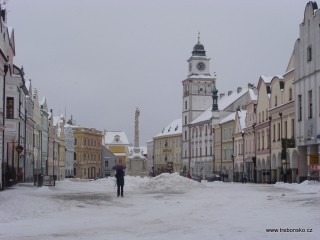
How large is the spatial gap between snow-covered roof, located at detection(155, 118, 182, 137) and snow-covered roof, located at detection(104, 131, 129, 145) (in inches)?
522

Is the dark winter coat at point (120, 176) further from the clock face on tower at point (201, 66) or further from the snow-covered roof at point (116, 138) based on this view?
the snow-covered roof at point (116, 138)

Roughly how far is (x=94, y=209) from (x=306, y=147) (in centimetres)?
2853

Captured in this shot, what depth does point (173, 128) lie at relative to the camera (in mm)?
142875

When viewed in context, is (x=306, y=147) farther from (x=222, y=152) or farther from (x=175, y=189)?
(x=222, y=152)

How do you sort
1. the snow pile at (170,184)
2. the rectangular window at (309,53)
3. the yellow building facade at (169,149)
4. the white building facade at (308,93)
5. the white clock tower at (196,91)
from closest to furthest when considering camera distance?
the snow pile at (170,184) < the white building facade at (308,93) < the rectangular window at (309,53) < the white clock tower at (196,91) < the yellow building facade at (169,149)

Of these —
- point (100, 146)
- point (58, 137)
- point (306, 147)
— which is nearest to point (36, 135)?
point (58, 137)

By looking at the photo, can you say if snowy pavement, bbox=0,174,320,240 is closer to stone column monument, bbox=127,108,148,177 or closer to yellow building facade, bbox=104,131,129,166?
stone column monument, bbox=127,108,148,177

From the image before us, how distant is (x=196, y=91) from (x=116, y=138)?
3934 centimetres

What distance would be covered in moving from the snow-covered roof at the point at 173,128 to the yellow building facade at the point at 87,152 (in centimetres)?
1922

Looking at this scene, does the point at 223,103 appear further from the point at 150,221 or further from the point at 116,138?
the point at 150,221

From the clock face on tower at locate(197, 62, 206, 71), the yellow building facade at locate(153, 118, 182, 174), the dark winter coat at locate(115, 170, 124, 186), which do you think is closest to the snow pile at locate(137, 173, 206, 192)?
the dark winter coat at locate(115, 170, 124, 186)

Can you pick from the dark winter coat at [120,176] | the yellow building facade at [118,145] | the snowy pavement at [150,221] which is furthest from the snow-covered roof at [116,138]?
the snowy pavement at [150,221]

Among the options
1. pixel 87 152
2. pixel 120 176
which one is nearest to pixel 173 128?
pixel 87 152

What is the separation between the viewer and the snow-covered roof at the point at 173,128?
139m
